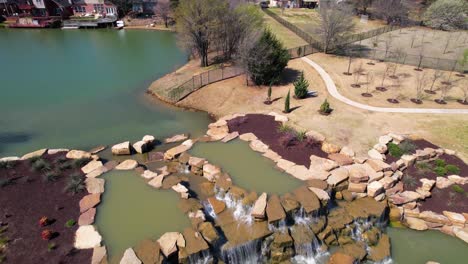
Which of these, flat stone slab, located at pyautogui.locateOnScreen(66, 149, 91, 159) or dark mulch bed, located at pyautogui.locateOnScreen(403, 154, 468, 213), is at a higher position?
flat stone slab, located at pyautogui.locateOnScreen(66, 149, 91, 159)

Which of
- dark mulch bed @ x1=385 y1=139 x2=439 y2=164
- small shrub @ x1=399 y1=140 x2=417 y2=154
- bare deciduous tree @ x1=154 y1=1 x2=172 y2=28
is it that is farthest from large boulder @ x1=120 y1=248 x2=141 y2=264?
bare deciduous tree @ x1=154 y1=1 x2=172 y2=28

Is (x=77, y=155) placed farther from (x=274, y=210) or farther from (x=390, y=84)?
(x=390, y=84)

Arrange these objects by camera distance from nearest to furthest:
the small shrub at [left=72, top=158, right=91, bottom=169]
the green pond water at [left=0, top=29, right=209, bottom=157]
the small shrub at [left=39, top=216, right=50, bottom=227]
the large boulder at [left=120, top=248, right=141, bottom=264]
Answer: the large boulder at [left=120, top=248, right=141, bottom=264], the small shrub at [left=39, top=216, right=50, bottom=227], the small shrub at [left=72, top=158, right=91, bottom=169], the green pond water at [left=0, top=29, right=209, bottom=157]

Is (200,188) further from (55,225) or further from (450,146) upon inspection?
(450,146)

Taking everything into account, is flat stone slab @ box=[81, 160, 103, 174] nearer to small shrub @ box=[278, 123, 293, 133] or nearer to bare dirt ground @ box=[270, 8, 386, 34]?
small shrub @ box=[278, 123, 293, 133]

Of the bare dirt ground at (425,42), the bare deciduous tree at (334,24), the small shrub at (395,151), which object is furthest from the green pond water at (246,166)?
the bare dirt ground at (425,42)

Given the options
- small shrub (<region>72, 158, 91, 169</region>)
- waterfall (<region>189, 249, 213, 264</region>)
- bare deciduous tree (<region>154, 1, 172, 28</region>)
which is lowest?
waterfall (<region>189, 249, 213, 264</region>)

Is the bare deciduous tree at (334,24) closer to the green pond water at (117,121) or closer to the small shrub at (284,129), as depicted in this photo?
the green pond water at (117,121)
